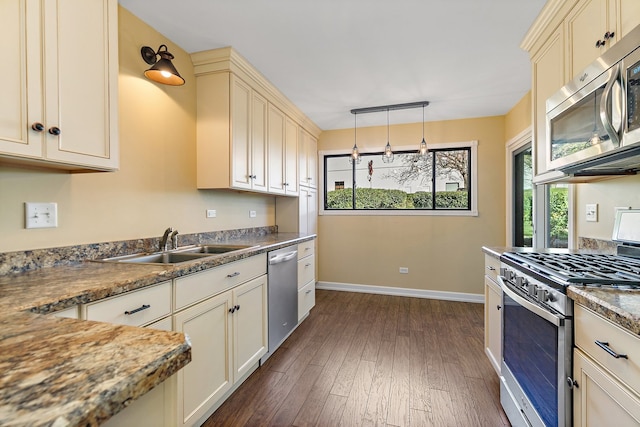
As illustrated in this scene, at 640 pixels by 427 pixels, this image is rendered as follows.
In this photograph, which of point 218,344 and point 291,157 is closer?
point 218,344

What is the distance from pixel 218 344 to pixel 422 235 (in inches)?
123

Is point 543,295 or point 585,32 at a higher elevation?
point 585,32

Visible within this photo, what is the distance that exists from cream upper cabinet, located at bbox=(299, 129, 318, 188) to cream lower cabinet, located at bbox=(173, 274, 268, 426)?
203cm

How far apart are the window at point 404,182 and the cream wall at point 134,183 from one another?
7.17 feet

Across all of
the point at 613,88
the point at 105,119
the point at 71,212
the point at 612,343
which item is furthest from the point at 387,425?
the point at 105,119

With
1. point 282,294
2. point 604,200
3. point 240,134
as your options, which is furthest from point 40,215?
point 604,200

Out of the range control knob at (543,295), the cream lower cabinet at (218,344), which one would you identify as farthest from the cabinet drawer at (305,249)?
the range control knob at (543,295)

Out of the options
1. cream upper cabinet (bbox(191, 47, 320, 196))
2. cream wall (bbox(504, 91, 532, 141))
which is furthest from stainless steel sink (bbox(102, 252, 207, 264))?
cream wall (bbox(504, 91, 532, 141))

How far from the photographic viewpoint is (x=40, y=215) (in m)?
1.41

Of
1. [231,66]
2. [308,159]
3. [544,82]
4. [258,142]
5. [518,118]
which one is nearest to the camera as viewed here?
[544,82]

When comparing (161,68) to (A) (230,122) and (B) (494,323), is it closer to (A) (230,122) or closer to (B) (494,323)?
(A) (230,122)

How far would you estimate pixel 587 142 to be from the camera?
1394 mm

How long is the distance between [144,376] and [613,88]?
187 centimetres

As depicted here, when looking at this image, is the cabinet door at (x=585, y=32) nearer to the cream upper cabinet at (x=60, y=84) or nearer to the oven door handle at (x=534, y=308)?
the oven door handle at (x=534, y=308)
